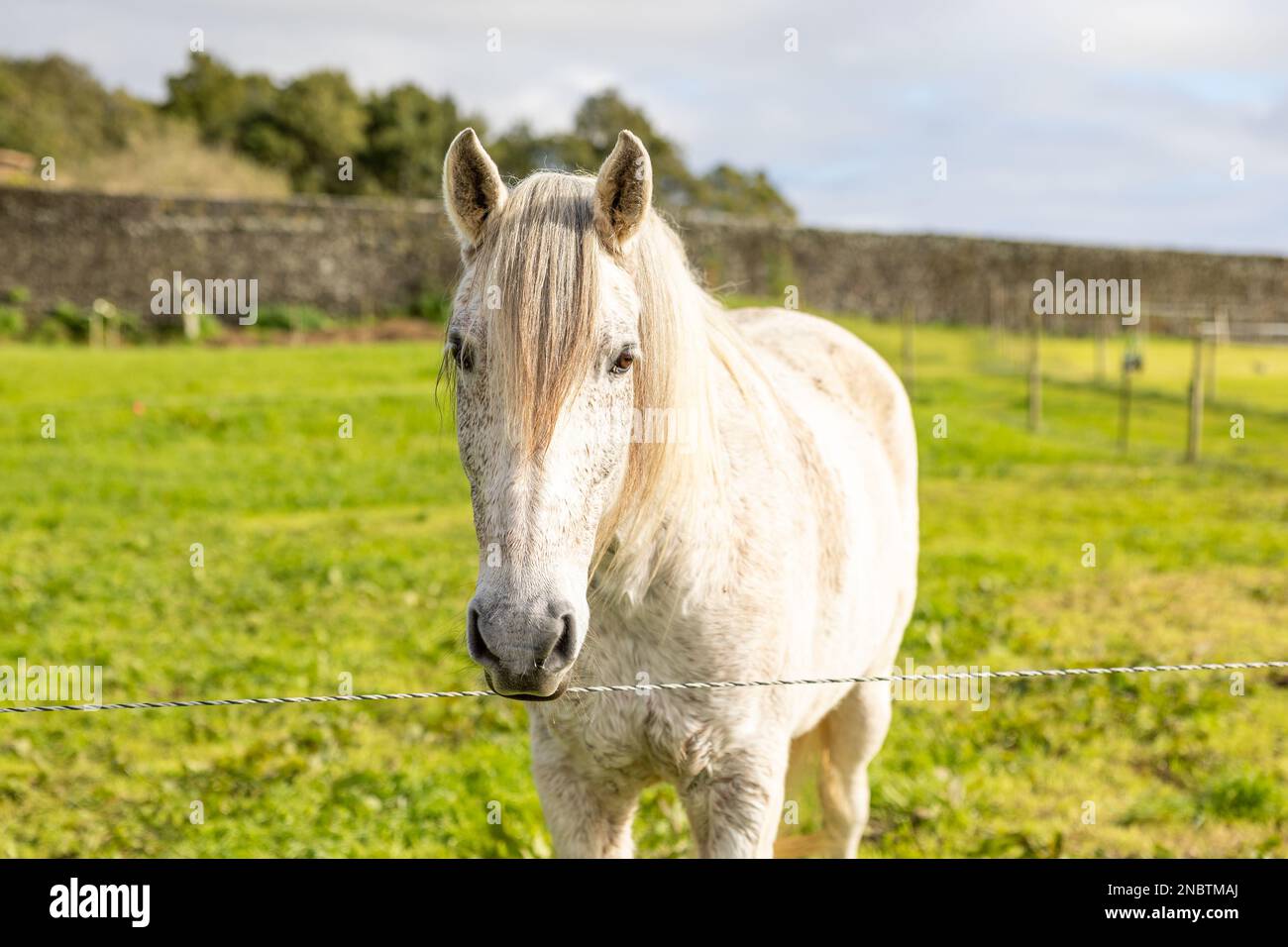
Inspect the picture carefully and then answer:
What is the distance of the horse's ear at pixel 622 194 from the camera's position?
2.18 meters

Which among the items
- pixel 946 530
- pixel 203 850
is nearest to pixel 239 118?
pixel 946 530

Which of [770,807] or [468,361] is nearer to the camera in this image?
[468,361]

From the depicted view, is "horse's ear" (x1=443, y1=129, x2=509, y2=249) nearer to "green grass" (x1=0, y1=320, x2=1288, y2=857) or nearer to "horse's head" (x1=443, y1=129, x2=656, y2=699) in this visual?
"horse's head" (x1=443, y1=129, x2=656, y2=699)

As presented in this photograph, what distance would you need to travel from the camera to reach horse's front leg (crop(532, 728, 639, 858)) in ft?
8.97

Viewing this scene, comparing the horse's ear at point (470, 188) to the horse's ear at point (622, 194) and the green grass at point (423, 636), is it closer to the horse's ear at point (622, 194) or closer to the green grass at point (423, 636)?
the horse's ear at point (622, 194)

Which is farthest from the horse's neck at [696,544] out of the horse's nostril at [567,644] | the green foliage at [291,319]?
the green foliage at [291,319]

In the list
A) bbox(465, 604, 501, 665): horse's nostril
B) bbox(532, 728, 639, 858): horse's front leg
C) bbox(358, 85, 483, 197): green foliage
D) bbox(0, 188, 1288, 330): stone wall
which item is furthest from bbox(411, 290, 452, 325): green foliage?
bbox(465, 604, 501, 665): horse's nostril

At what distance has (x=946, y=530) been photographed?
9.56 meters

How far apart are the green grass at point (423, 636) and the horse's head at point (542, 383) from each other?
36.6 inches

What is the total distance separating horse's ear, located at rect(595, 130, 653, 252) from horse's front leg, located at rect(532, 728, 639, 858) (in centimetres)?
128

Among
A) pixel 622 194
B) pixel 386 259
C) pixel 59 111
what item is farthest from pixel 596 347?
A: pixel 59 111

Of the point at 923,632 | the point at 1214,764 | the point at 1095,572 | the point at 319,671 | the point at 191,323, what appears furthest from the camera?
the point at 191,323
